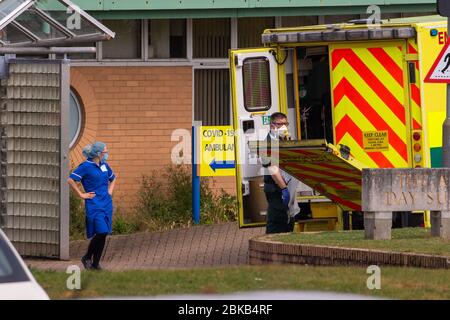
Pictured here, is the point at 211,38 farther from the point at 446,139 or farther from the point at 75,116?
the point at 446,139

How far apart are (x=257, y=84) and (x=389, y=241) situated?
325 cm

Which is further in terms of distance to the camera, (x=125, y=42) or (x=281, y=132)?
(x=125, y=42)

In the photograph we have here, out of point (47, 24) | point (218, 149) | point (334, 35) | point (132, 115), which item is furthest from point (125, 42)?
point (334, 35)

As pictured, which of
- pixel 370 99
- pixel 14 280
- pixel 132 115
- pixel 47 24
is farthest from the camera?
pixel 132 115

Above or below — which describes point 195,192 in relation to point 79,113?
below

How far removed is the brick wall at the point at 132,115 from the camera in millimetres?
20672

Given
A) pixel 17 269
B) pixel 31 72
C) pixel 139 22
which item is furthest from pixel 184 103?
pixel 17 269

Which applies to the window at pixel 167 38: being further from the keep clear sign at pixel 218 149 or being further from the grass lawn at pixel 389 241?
the grass lawn at pixel 389 241

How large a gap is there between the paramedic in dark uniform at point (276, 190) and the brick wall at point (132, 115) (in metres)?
5.31

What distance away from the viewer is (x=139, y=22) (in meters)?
20.9

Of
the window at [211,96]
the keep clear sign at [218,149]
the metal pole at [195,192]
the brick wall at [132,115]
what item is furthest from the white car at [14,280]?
the window at [211,96]

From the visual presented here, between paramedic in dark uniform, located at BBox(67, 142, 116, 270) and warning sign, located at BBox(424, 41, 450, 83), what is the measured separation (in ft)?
11.8

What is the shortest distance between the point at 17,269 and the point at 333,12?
13329 millimetres

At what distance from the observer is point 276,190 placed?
50.3ft
